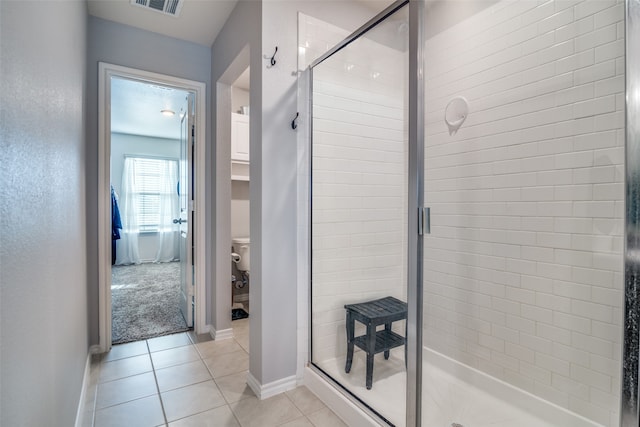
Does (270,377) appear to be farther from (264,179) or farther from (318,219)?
(264,179)

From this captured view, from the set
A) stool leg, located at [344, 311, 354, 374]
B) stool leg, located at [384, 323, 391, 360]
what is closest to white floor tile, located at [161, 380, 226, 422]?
stool leg, located at [344, 311, 354, 374]

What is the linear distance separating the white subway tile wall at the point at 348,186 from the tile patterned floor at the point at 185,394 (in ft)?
1.22

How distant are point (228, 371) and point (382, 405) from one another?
110 centimetres

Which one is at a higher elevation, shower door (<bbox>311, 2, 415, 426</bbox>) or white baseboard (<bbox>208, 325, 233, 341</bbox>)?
→ shower door (<bbox>311, 2, 415, 426</bbox>)

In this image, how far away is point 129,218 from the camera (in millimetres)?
Result: 6098

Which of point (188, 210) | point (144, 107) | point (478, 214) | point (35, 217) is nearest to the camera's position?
point (35, 217)

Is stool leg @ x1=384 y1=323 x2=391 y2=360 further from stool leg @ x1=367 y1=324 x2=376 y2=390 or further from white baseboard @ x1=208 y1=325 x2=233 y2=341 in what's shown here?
white baseboard @ x1=208 y1=325 x2=233 y2=341

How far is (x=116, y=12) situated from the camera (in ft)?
7.71

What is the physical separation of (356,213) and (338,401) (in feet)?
3.64

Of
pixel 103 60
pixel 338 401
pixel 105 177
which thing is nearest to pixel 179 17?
pixel 103 60

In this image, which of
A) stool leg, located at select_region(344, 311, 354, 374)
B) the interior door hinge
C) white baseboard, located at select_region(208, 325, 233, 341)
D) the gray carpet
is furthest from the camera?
the gray carpet

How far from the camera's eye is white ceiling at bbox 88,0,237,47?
2.26 meters

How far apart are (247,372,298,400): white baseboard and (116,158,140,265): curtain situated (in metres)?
5.18

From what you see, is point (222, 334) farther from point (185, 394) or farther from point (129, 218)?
point (129, 218)
